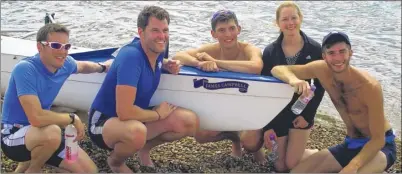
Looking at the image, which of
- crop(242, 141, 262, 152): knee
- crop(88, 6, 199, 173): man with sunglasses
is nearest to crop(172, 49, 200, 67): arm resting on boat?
crop(88, 6, 199, 173): man with sunglasses

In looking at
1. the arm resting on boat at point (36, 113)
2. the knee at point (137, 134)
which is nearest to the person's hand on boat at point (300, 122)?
the knee at point (137, 134)

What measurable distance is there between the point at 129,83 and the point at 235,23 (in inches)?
46.1

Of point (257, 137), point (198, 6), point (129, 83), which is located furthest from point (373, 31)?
point (129, 83)

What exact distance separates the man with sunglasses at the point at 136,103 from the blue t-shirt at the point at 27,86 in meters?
0.37

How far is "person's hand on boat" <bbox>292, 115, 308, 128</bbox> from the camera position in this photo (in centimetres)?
453

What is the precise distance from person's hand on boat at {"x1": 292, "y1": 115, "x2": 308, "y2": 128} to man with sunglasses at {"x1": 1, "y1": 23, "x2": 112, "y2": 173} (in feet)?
5.80

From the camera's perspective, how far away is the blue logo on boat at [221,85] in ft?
14.8

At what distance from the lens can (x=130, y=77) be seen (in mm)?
3848

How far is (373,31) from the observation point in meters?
11.0

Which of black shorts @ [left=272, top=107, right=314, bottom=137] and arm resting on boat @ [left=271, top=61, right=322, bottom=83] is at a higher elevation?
arm resting on boat @ [left=271, top=61, right=322, bottom=83]

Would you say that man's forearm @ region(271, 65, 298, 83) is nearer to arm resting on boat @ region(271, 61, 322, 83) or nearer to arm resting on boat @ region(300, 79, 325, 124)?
arm resting on boat @ region(271, 61, 322, 83)

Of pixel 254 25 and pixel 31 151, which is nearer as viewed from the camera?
pixel 31 151

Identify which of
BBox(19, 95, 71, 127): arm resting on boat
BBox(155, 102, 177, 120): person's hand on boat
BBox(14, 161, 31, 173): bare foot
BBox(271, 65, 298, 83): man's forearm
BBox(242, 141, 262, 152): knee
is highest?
BBox(271, 65, 298, 83): man's forearm

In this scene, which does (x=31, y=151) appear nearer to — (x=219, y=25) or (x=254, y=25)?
(x=219, y=25)
